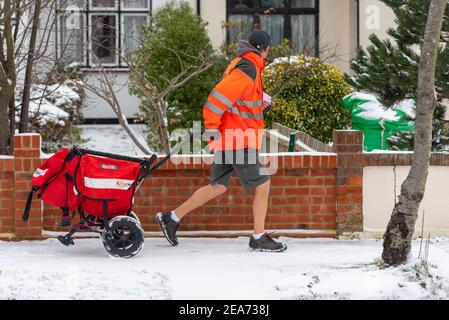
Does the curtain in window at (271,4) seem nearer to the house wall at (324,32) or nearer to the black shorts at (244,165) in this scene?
the house wall at (324,32)

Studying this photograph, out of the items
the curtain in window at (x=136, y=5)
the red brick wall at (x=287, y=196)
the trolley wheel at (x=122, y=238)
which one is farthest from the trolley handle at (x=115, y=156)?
the curtain in window at (x=136, y=5)

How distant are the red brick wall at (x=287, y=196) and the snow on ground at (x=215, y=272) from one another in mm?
181

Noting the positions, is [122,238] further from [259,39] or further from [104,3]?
[104,3]

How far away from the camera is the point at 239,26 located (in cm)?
1870

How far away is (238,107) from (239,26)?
1023cm

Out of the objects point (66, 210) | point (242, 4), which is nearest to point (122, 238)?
point (66, 210)

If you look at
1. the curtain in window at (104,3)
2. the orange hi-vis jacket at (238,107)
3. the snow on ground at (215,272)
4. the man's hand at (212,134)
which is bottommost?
the snow on ground at (215,272)

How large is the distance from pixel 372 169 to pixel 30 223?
302cm

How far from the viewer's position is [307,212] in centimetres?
951

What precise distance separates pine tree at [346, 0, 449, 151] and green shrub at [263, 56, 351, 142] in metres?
3.23

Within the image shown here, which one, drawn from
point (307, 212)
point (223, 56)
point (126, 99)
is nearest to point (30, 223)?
point (307, 212)

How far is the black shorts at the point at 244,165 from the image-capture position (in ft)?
28.7

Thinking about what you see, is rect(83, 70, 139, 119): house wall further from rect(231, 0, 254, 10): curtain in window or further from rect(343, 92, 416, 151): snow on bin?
rect(343, 92, 416, 151): snow on bin

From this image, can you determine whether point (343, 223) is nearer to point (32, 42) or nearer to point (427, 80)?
point (427, 80)
